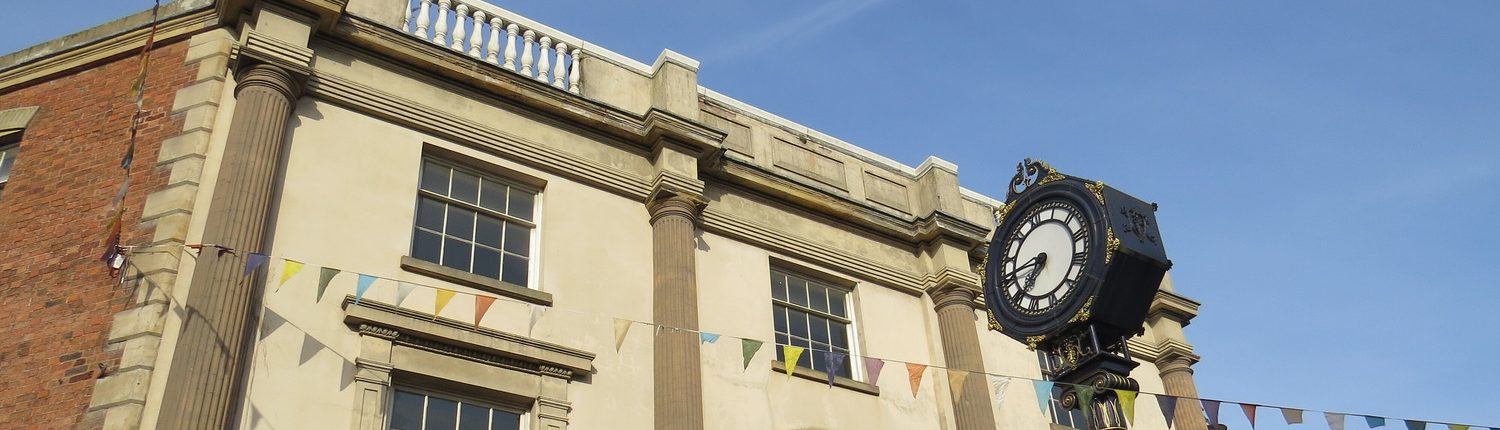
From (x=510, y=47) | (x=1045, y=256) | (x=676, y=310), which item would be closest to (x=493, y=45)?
(x=510, y=47)

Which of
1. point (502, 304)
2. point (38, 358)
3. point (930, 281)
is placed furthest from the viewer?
point (930, 281)

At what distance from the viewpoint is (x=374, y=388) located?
35.6 ft

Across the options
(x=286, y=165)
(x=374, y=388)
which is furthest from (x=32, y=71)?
(x=374, y=388)

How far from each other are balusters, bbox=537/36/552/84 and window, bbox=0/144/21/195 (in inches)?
210

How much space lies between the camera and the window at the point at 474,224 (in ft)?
40.5

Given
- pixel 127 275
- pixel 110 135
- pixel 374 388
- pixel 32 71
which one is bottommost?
pixel 374 388

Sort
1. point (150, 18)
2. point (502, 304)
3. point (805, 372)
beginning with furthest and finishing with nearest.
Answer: point (805, 372)
point (150, 18)
point (502, 304)

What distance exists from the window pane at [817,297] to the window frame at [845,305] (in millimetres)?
72

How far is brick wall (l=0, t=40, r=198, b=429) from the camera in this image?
10211 mm

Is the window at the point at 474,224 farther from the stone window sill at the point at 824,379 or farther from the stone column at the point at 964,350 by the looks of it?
the stone column at the point at 964,350

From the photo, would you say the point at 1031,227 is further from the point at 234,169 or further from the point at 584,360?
the point at 234,169

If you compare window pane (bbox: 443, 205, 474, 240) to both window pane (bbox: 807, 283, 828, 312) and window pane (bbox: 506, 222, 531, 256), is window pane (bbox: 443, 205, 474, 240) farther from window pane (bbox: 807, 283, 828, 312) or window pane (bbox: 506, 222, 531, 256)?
window pane (bbox: 807, 283, 828, 312)

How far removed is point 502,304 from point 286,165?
2.40 meters

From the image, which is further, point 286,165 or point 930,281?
point 930,281
